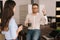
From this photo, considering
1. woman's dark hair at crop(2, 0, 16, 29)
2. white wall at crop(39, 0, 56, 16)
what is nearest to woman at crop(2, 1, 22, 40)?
woman's dark hair at crop(2, 0, 16, 29)

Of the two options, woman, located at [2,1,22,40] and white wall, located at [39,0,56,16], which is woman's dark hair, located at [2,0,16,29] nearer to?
woman, located at [2,1,22,40]

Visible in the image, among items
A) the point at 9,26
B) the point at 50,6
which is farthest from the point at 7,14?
the point at 50,6

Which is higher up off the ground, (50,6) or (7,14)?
(50,6)

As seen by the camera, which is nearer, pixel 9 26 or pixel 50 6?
pixel 9 26

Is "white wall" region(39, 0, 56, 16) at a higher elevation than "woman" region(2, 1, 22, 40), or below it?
higher

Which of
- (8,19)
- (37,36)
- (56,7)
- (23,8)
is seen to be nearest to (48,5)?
(56,7)

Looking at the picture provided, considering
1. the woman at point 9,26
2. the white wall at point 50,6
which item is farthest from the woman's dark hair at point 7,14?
the white wall at point 50,6

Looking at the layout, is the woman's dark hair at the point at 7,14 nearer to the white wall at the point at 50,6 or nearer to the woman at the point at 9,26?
the woman at the point at 9,26

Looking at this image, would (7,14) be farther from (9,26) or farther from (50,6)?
(50,6)

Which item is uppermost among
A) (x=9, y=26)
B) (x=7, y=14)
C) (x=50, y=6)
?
(x=50, y=6)

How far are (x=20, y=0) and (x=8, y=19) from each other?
3.59 metres

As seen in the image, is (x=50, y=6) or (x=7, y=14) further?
(x=50, y=6)

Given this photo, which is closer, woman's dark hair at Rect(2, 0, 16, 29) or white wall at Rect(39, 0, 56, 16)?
woman's dark hair at Rect(2, 0, 16, 29)

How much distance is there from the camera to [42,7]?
615cm
